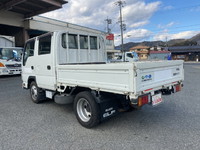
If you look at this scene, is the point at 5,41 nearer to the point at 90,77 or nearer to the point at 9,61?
the point at 9,61

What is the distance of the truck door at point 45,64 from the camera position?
4332 millimetres

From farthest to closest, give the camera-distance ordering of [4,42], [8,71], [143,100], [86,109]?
[4,42]
[8,71]
[86,109]
[143,100]

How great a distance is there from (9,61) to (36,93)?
8.53 m

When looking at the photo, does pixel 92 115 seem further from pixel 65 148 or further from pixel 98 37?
pixel 98 37

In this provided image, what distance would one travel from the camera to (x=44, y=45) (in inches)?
181

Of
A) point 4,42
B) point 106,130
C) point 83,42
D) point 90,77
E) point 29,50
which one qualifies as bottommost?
point 106,130

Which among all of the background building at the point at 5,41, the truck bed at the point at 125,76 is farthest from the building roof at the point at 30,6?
the background building at the point at 5,41

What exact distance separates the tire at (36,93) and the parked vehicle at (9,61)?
8.00m

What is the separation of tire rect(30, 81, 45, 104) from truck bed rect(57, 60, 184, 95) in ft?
5.79

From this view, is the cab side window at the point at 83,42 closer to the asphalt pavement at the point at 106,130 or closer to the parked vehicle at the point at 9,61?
the asphalt pavement at the point at 106,130

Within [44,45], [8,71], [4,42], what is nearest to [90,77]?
[44,45]

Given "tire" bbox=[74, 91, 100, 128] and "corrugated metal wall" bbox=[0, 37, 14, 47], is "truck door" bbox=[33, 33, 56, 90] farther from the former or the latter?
"corrugated metal wall" bbox=[0, 37, 14, 47]

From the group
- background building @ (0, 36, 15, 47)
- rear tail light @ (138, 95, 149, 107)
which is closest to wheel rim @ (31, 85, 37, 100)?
rear tail light @ (138, 95, 149, 107)

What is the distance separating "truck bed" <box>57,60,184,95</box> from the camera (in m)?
2.64
